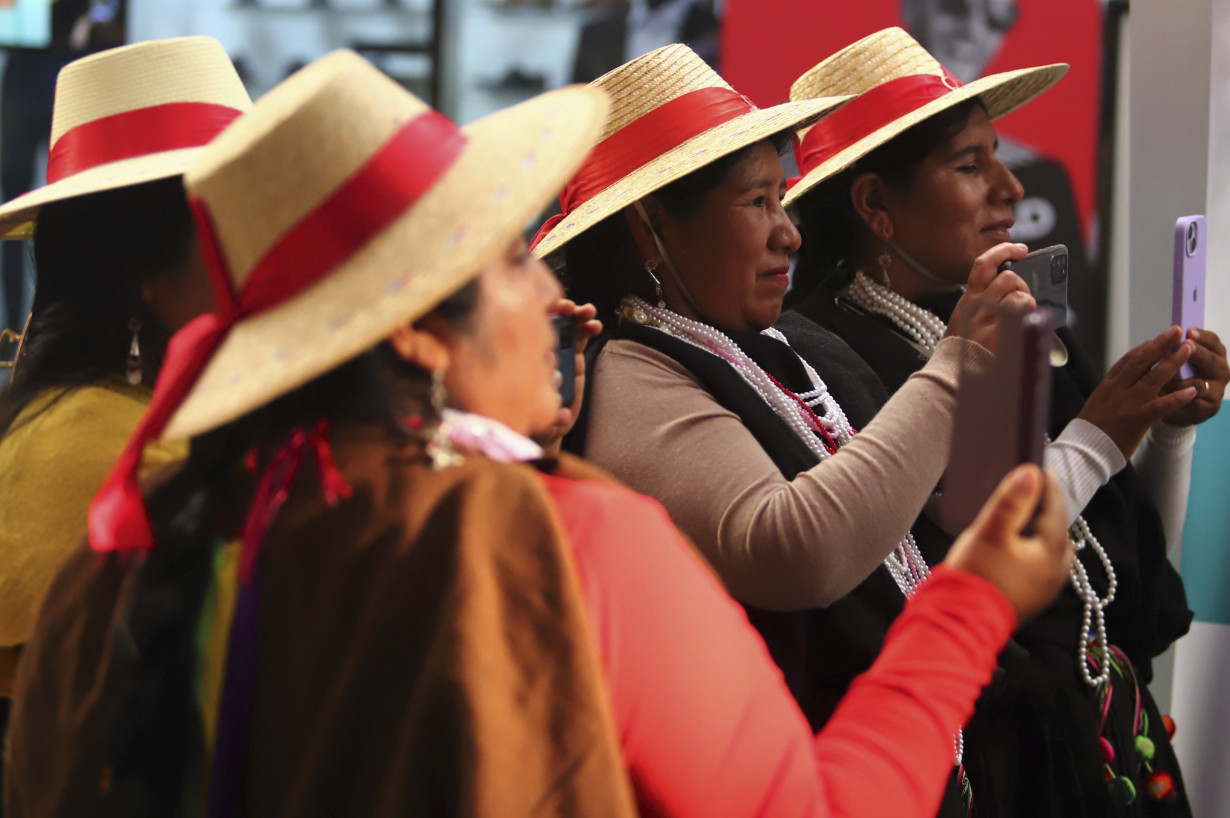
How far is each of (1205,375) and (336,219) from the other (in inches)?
71.3

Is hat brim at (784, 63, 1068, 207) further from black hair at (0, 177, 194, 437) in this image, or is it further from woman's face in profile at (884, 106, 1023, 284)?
black hair at (0, 177, 194, 437)

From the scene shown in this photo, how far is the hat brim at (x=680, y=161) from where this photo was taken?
182 centimetres

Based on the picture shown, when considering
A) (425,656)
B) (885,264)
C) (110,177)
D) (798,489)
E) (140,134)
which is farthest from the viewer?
(885,264)

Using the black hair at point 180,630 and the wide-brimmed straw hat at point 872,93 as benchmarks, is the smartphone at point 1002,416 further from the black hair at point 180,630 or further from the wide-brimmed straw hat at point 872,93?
the wide-brimmed straw hat at point 872,93

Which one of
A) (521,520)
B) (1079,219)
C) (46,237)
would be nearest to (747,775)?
(521,520)

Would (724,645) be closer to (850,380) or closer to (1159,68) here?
(850,380)

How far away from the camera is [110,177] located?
5.88 feet

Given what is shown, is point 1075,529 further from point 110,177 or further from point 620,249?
point 110,177

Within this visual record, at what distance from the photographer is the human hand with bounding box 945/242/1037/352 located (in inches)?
63.8

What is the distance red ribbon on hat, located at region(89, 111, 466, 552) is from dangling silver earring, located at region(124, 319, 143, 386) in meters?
0.73

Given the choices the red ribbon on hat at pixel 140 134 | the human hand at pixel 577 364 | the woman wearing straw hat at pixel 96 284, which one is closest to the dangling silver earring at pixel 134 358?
the woman wearing straw hat at pixel 96 284

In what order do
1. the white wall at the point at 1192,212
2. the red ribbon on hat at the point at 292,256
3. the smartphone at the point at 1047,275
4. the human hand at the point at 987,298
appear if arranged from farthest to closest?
the white wall at the point at 1192,212 < the smartphone at the point at 1047,275 < the human hand at the point at 987,298 < the red ribbon on hat at the point at 292,256

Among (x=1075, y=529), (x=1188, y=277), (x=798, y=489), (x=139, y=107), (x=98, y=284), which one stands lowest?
(x=1075, y=529)

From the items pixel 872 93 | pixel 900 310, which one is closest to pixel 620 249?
pixel 900 310
